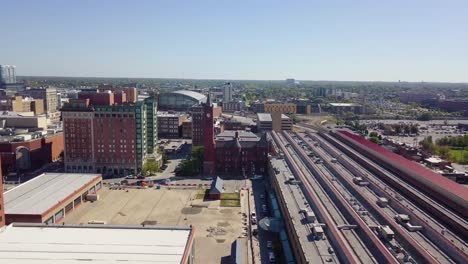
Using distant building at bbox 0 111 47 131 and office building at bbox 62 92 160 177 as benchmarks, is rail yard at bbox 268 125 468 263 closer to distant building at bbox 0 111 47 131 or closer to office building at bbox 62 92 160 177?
office building at bbox 62 92 160 177

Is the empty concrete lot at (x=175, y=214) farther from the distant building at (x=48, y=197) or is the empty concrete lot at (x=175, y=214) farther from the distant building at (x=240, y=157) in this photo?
the distant building at (x=240, y=157)

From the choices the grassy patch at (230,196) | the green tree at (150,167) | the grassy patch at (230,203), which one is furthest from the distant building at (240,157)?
the grassy patch at (230,203)

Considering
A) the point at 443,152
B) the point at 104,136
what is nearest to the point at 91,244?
the point at 104,136

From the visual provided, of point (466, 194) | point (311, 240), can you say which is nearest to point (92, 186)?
point (311, 240)

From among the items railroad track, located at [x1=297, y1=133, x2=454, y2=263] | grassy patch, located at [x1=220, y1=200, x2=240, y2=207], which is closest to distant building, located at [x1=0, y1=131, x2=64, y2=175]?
grassy patch, located at [x1=220, y1=200, x2=240, y2=207]

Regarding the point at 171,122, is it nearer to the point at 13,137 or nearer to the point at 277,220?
the point at 13,137

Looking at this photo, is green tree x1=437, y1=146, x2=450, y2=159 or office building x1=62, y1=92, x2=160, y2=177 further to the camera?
green tree x1=437, y1=146, x2=450, y2=159
